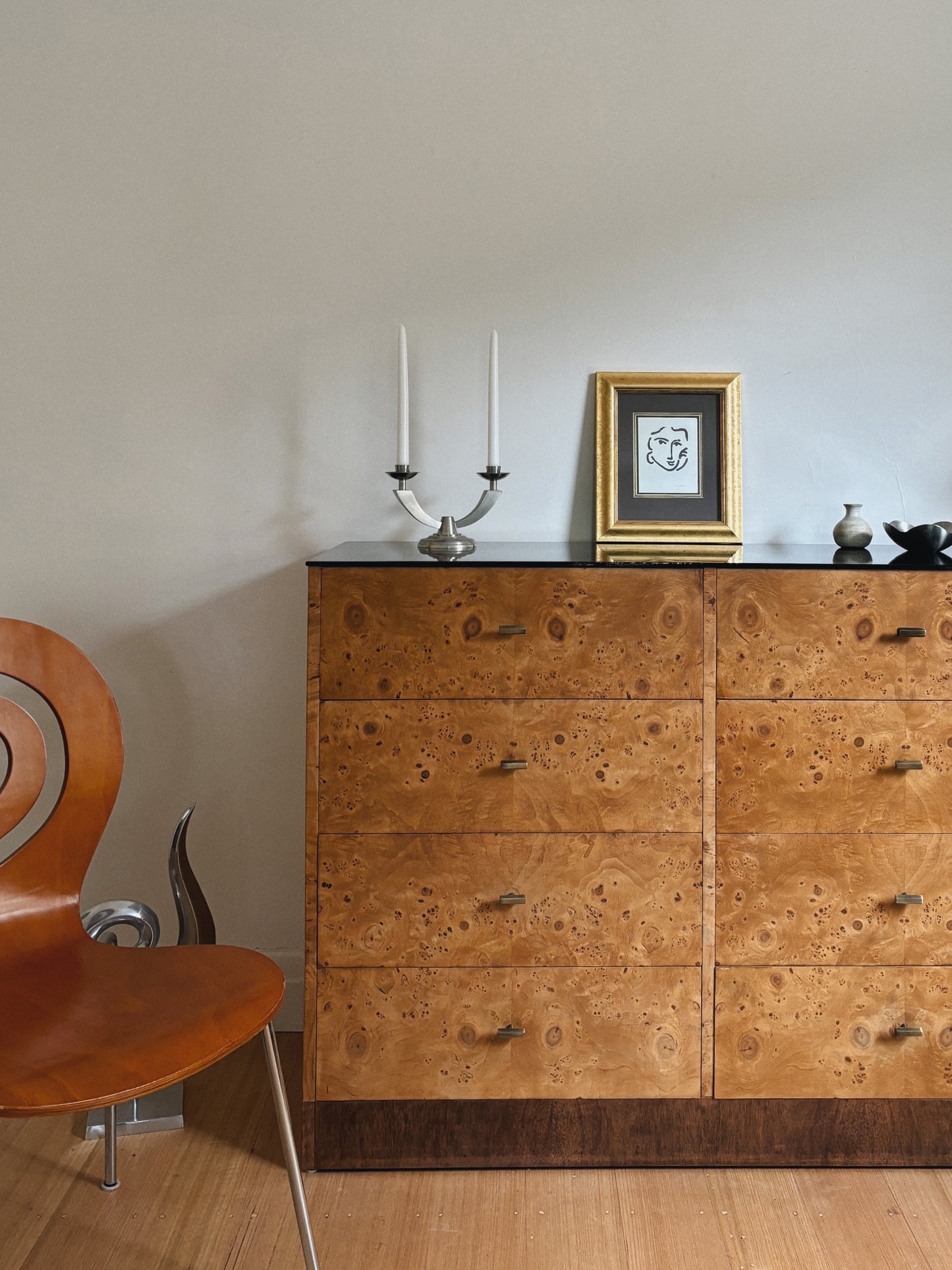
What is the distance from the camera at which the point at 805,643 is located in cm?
157

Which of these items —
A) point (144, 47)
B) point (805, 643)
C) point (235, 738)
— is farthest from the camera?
point (235, 738)

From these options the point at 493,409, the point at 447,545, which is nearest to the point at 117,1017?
the point at 447,545

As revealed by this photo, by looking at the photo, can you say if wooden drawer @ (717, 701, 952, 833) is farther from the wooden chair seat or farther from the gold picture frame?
the wooden chair seat

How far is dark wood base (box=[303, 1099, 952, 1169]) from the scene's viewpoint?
1.60m

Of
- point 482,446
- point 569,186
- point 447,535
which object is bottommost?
point 447,535

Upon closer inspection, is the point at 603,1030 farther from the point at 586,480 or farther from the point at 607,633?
the point at 586,480

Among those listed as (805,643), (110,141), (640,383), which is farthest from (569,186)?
(805,643)

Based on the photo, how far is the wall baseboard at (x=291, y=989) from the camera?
2.08 metres

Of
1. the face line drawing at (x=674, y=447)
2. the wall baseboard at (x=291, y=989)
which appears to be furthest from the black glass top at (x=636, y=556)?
the wall baseboard at (x=291, y=989)

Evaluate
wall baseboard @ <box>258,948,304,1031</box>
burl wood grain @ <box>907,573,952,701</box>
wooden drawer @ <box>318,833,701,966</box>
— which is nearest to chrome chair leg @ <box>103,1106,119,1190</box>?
wooden drawer @ <box>318,833,701,966</box>

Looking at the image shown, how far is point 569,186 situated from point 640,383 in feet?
1.40

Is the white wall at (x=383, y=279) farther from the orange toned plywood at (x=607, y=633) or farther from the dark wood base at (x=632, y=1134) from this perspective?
the dark wood base at (x=632, y=1134)

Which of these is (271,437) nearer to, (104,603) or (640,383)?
(104,603)

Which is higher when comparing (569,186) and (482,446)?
(569,186)
